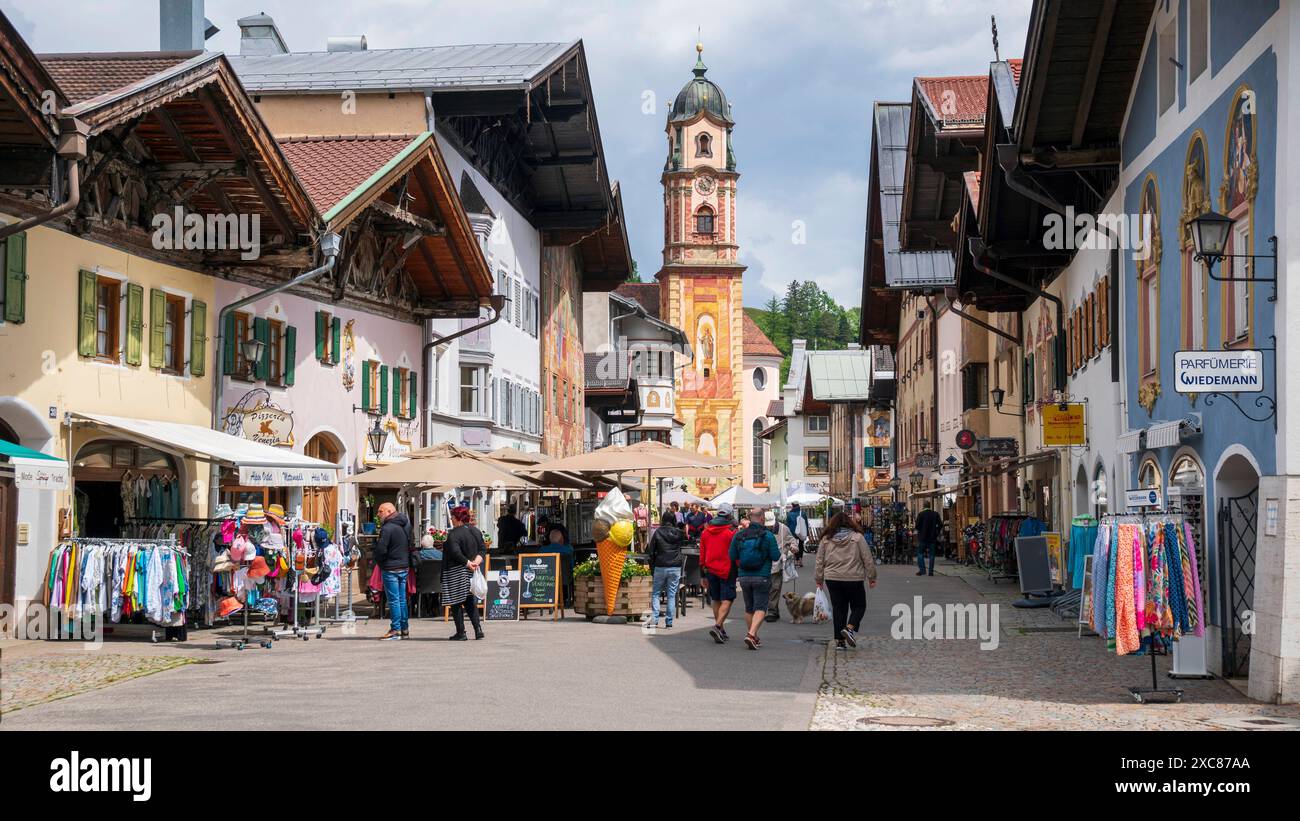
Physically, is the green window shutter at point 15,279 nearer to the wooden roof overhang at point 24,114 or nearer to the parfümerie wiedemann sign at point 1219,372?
the wooden roof overhang at point 24,114

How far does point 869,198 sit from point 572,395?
12.8 metres

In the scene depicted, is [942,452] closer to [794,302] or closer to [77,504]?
[77,504]

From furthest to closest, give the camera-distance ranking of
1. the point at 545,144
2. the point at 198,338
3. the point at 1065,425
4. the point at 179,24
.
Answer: the point at 545,144
the point at 179,24
the point at 1065,425
the point at 198,338

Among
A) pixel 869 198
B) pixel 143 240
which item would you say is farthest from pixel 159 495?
pixel 869 198

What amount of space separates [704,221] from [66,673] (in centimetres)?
9068

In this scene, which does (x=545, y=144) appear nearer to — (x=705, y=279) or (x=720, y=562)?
(x=720, y=562)

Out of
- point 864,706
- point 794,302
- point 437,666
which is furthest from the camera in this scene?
point 794,302

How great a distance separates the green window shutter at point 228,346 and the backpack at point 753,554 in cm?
907

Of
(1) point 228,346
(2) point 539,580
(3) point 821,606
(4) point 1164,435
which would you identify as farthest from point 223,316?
(4) point 1164,435

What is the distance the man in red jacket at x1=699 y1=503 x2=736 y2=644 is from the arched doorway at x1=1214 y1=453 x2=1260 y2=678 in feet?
19.9

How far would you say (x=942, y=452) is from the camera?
165ft

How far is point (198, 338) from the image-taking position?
74.0ft

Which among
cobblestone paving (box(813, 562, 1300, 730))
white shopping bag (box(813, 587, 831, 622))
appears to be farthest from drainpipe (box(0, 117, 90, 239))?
white shopping bag (box(813, 587, 831, 622))

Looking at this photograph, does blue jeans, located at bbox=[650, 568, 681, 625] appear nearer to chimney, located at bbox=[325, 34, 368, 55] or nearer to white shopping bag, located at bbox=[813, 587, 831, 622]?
white shopping bag, located at bbox=[813, 587, 831, 622]
